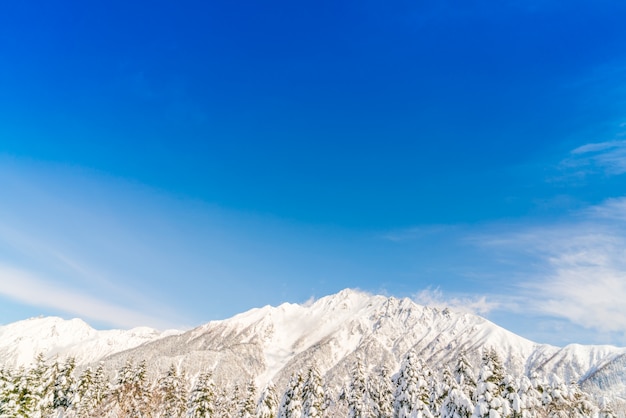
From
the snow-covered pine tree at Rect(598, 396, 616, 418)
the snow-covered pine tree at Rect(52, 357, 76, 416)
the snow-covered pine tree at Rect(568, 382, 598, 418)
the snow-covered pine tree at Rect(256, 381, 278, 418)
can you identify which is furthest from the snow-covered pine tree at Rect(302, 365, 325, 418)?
the snow-covered pine tree at Rect(52, 357, 76, 416)

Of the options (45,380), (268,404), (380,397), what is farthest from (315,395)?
(45,380)

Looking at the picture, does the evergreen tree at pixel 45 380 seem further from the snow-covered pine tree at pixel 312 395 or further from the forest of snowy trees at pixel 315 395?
the snow-covered pine tree at pixel 312 395

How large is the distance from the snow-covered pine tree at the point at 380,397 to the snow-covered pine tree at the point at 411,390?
11520mm

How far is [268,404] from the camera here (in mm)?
41812

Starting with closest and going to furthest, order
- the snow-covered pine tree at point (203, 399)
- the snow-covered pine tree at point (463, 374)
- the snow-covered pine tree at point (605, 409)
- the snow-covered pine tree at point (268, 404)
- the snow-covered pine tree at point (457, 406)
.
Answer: the snow-covered pine tree at point (457, 406) → the snow-covered pine tree at point (605, 409) → the snow-covered pine tree at point (463, 374) → the snow-covered pine tree at point (268, 404) → the snow-covered pine tree at point (203, 399)

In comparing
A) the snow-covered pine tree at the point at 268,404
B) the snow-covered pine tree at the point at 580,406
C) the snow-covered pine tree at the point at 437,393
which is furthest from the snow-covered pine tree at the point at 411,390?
the snow-covered pine tree at the point at 268,404

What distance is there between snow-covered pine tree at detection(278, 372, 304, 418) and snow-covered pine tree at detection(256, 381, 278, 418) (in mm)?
894

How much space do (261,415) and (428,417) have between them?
687 inches

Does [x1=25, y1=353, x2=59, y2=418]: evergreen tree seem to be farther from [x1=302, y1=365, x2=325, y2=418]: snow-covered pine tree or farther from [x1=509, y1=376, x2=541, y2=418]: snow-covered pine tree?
[x1=509, y1=376, x2=541, y2=418]: snow-covered pine tree

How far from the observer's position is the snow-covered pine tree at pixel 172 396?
193 ft

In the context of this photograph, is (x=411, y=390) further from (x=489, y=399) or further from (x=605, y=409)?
(x=605, y=409)

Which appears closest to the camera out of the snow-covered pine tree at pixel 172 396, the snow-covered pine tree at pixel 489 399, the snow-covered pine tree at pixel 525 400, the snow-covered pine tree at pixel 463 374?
the snow-covered pine tree at pixel 489 399

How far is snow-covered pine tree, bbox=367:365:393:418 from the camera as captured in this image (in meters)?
44.9

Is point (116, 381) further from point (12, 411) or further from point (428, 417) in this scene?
point (428, 417)
